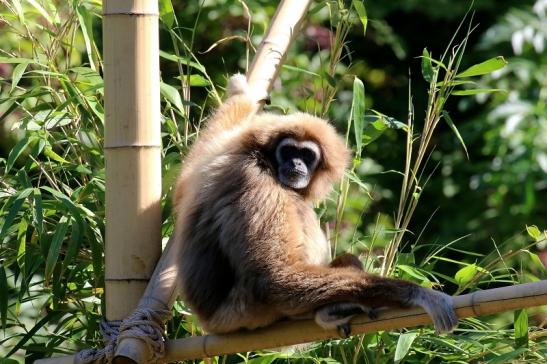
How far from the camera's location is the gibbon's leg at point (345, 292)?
2.96 m

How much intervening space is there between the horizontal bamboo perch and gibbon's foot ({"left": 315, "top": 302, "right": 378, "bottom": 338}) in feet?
0.06

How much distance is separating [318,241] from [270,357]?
43 cm

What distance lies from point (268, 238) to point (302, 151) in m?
0.49

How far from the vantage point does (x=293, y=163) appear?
352cm

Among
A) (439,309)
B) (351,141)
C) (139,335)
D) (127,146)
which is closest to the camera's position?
(439,309)

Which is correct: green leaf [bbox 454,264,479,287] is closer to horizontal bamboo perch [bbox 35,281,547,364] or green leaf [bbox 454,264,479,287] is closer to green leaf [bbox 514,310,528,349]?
green leaf [bbox 514,310,528,349]

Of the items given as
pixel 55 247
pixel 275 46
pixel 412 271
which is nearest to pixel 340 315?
pixel 412 271

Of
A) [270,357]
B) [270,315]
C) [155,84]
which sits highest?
[155,84]

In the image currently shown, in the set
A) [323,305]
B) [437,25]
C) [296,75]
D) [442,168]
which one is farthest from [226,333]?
[437,25]

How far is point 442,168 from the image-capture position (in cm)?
792

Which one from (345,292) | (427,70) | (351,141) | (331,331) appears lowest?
(331,331)

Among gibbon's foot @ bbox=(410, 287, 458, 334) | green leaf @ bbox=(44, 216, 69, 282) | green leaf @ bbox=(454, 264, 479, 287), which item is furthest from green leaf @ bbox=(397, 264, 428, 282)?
green leaf @ bbox=(44, 216, 69, 282)

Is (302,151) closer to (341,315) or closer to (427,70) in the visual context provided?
(427,70)

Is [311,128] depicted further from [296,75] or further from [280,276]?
[296,75]
